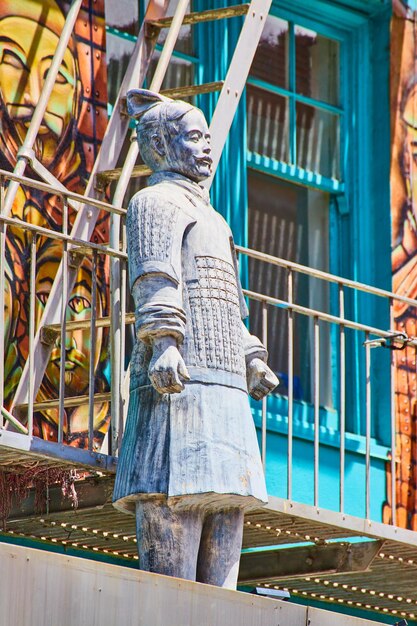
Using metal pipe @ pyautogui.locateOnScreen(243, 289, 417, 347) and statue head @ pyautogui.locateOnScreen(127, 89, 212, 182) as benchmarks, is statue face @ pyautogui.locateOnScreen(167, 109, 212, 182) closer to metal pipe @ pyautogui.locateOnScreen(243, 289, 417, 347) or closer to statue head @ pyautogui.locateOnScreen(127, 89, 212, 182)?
statue head @ pyautogui.locateOnScreen(127, 89, 212, 182)

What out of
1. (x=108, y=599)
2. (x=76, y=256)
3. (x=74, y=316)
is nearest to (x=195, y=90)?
(x=76, y=256)

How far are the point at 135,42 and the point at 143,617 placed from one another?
562 centimetres

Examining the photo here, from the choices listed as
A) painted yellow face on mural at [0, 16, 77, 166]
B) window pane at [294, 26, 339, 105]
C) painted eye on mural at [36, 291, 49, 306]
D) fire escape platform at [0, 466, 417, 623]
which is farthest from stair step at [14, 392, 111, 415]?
window pane at [294, 26, 339, 105]

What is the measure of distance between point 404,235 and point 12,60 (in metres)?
3.47

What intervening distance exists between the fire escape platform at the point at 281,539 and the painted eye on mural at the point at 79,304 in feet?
4.86

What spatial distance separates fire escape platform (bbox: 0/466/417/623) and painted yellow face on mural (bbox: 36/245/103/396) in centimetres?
105

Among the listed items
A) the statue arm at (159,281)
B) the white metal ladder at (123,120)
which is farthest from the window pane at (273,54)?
the statue arm at (159,281)

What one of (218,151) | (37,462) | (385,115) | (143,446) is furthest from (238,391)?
(385,115)

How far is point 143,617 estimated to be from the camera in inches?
330

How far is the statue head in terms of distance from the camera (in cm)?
957

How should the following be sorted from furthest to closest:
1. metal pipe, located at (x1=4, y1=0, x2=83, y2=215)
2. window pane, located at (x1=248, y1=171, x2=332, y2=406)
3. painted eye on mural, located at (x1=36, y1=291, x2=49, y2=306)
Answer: window pane, located at (x1=248, y1=171, x2=332, y2=406) < painted eye on mural, located at (x1=36, y1=291, x2=49, y2=306) < metal pipe, located at (x1=4, y1=0, x2=83, y2=215)

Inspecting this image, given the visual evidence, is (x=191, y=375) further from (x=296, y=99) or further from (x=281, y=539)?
(x=296, y=99)

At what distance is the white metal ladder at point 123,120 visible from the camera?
11094 millimetres

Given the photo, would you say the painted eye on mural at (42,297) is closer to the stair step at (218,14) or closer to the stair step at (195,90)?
the stair step at (195,90)
